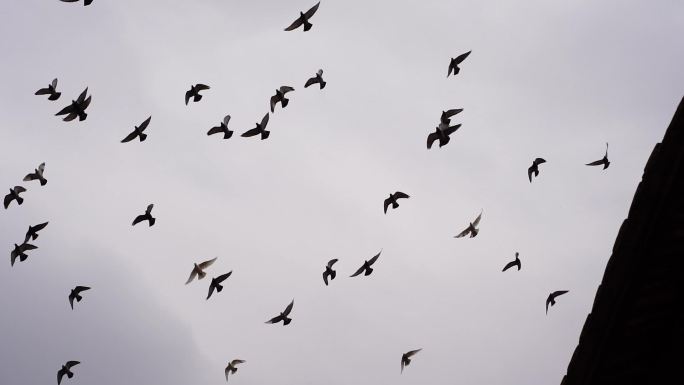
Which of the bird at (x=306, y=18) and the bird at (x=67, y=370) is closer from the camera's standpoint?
Result: the bird at (x=306, y=18)

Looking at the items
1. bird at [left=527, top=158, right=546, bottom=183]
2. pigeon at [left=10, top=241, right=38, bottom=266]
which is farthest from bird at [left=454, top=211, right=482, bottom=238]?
pigeon at [left=10, top=241, right=38, bottom=266]

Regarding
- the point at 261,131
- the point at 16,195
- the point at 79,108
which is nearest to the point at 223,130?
the point at 261,131

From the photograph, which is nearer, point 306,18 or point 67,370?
point 306,18

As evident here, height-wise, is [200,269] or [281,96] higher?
[281,96]

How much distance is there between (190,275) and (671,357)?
55.9 ft

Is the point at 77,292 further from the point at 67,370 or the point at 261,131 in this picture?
the point at 261,131

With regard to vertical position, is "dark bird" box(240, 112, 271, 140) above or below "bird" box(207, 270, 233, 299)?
above


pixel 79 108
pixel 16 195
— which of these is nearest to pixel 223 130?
pixel 79 108

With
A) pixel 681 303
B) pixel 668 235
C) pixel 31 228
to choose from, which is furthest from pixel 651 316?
pixel 31 228

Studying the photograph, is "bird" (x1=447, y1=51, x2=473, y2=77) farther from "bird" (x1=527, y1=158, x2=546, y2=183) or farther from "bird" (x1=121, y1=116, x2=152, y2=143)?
"bird" (x1=121, y1=116, x2=152, y2=143)

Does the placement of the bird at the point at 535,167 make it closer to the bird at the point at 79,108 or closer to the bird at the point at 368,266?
the bird at the point at 368,266

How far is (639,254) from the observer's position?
5.94 meters

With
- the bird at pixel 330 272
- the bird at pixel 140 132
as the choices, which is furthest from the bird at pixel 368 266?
the bird at pixel 140 132

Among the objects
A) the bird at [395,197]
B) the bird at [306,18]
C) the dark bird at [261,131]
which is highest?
the bird at [306,18]
